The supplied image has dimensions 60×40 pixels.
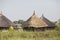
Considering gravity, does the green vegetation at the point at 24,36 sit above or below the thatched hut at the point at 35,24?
above

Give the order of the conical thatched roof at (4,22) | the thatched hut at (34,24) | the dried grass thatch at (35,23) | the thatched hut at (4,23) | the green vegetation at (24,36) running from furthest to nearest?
1. the conical thatched roof at (4,22)
2. the thatched hut at (4,23)
3. the dried grass thatch at (35,23)
4. the thatched hut at (34,24)
5. the green vegetation at (24,36)

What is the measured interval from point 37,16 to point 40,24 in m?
2.81

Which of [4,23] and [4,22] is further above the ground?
[4,22]

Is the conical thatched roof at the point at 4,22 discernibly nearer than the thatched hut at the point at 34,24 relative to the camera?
No

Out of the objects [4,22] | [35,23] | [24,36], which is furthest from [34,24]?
[24,36]

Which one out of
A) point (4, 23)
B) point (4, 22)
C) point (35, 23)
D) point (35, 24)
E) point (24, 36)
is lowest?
point (35, 24)

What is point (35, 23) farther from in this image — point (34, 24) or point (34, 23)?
point (34, 24)

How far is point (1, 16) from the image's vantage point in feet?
114

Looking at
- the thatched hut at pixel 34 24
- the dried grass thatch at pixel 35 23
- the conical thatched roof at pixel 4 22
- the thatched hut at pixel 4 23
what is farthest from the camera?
the conical thatched roof at pixel 4 22

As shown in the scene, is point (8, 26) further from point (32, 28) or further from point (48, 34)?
point (48, 34)

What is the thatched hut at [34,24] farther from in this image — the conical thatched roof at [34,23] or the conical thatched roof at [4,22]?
the conical thatched roof at [4,22]

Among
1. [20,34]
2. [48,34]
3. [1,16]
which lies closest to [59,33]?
[48,34]

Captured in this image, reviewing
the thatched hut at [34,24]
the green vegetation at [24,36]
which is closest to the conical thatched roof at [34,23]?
the thatched hut at [34,24]

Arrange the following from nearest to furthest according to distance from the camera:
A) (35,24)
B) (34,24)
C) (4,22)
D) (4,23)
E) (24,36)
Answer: (24,36) → (34,24) → (35,24) → (4,23) → (4,22)
